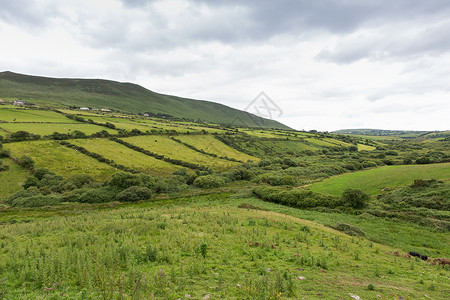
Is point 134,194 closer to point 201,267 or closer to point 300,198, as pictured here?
point 300,198

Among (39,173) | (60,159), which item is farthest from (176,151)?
(39,173)

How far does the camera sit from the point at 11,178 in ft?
161

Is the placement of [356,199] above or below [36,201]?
above

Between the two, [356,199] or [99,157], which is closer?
[356,199]

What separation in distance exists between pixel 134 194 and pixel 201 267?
130ft

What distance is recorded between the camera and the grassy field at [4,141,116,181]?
57.0 meters

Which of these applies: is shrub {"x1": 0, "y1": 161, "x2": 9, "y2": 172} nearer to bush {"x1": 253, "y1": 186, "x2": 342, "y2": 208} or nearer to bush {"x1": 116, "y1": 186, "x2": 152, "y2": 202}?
bush {"x1": 116, "y1": 186, "x2": 152, "y2": 202}

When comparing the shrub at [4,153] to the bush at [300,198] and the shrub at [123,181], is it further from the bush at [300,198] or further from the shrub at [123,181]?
the bush at [300,198]

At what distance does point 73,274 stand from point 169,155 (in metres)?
78.2

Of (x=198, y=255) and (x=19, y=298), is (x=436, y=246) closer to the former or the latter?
(x=198, y=255)

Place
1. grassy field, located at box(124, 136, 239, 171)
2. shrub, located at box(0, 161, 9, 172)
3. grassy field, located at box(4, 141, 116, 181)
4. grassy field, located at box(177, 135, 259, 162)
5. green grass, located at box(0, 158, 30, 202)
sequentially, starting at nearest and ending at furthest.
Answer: green grass, located at box(0, 158, 30, 202) → shrub, located at box(0, 161, 9, 172) → grassy field, located at box(4, 141, 116, 181) → grassy field, located at box(124, 136, 239, 171) → grassy field, located at box(177, 135, 259, 162)

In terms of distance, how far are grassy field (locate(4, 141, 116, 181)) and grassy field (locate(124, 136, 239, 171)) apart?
24211 millimetres

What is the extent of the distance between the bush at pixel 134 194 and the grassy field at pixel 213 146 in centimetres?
5773

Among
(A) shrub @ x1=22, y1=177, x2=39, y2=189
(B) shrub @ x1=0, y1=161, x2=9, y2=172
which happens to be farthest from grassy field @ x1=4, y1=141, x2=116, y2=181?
(A) shrub @ x1=22, y1=177, x2=39, y2=189
